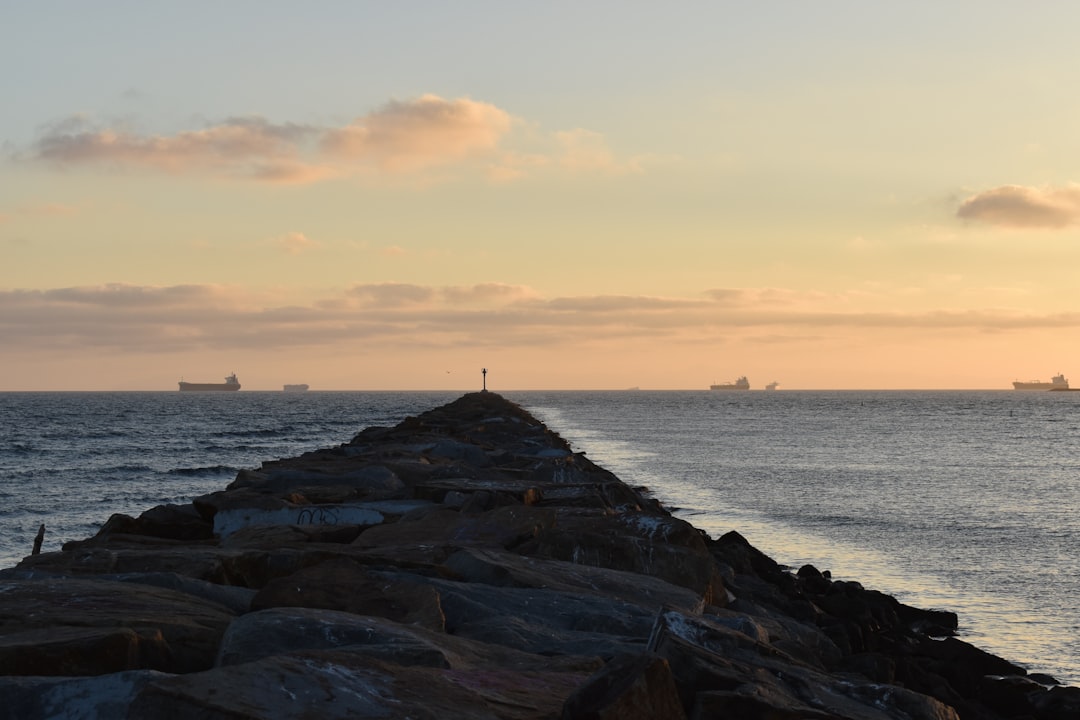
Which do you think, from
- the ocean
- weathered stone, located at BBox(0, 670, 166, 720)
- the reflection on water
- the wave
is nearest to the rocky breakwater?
weathered stone, located at BBox(0, 670, 166, 720)

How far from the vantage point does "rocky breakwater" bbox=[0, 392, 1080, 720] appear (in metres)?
4.19

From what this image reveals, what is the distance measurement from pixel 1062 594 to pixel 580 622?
34.6ft

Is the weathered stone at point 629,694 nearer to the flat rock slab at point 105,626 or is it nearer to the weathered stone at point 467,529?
the flat rock slab at point 105,626

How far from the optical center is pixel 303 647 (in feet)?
16.0

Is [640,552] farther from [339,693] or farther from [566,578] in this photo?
[339,693]

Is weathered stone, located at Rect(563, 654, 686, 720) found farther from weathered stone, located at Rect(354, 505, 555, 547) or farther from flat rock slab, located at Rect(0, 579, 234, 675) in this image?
weathered stone, located at Rect(354, 505, 555, 547)

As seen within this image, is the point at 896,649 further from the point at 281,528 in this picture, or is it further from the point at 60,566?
the point at 60,566

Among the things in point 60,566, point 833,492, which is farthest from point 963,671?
point 833,492

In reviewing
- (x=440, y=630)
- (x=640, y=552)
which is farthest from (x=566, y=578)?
(x=440, y=630)

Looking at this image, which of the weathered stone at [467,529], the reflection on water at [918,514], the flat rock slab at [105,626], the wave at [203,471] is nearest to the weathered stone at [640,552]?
the weathered stone at [467,529]

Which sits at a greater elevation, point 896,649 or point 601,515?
point 601,515

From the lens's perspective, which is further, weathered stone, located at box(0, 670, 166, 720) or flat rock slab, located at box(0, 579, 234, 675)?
flat rock slab, located at box(0, 579, 234, 675)

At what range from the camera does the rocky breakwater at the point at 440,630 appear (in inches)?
165

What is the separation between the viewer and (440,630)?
5.76m
